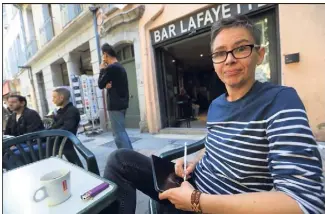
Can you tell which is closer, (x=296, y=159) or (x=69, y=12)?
(x=296, y=159)

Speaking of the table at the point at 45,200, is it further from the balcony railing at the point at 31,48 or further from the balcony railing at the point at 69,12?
the balcony railing at the point at 31,48

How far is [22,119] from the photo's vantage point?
2666mm

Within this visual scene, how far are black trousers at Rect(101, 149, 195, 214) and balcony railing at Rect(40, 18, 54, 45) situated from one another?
31.8ft

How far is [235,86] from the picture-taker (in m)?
0.94

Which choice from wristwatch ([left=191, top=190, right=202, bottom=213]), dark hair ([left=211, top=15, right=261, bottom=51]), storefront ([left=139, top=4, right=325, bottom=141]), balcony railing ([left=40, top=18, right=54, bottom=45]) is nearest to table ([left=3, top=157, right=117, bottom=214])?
wristwatch ([left=191, top=190, right=202, bottom=213])

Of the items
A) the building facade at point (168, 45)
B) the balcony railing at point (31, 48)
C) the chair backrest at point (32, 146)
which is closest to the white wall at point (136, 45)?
the building facade at point (168, 45)

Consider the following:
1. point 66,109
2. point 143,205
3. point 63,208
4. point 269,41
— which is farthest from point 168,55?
point 63,208

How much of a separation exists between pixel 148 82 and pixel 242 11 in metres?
2.48

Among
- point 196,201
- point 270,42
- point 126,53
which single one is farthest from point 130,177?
point 126,53

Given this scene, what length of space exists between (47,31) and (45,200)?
10.6 m

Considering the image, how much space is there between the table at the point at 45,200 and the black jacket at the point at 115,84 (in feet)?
6.20

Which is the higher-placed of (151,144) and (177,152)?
(177,152)

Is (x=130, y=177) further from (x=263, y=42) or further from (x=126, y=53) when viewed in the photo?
(x=126, y=53)

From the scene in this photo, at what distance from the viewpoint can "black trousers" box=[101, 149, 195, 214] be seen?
3.61 ft
